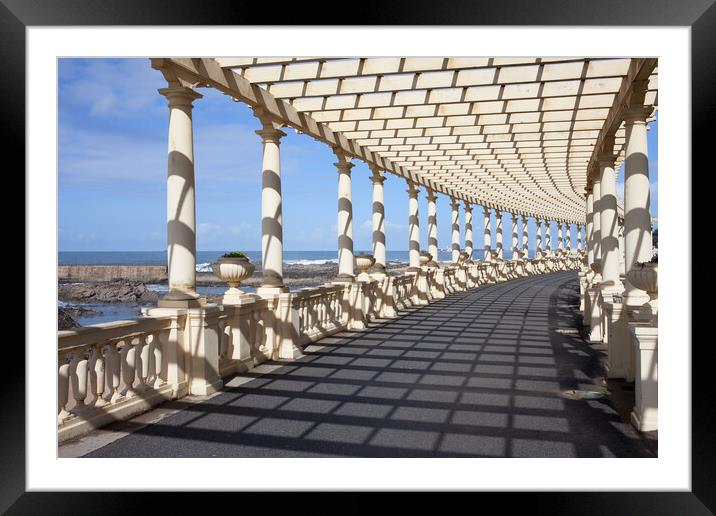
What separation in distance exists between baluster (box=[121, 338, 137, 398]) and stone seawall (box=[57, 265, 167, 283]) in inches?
3077

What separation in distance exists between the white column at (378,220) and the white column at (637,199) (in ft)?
37.6

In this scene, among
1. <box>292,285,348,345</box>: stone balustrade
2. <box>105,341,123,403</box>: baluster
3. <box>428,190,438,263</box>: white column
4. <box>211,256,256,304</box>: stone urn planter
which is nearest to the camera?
<box>105,341,123,403</box>: baluster

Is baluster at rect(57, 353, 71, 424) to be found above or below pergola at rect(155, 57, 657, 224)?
below

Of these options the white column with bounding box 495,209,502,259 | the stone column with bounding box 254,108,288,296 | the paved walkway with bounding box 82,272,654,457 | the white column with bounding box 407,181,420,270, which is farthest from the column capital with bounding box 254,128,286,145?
the white column with bounding box 495,209,502,259

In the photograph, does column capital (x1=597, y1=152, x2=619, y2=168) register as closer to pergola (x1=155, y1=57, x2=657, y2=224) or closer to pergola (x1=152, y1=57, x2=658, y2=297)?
pergola (x1=152, y1=57, x2=658, y2=297)

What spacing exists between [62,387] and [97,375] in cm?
65

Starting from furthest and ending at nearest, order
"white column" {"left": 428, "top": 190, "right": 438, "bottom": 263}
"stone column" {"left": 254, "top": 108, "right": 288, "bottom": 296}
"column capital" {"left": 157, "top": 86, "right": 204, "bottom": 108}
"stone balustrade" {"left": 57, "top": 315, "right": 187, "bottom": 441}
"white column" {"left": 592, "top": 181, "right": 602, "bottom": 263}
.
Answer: "white column" {"left": 428, "top": 190, "right": 438, "bottom": 263}
"white column" {"left": 592, "top": 181, "right": 602, "bottom": 263}
"stone column" {"left": 254, "top": 108, "right": 288, "bottom": 296}
"column capital" {"left": 157, "top": 86, "right": 204, "bottom": 108}
"stone balustrade" {"left": 57, "top": 315, "right": 187, "bottom": 441}

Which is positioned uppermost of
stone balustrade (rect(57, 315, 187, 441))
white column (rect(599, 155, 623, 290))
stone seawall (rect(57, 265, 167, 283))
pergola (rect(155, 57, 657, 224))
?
pergola (rect(155, 57, 657, 224))

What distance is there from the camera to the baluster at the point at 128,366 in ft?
27.1

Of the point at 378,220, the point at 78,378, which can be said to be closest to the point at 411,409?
the point at 78,378

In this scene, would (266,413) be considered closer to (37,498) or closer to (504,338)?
(37,498)

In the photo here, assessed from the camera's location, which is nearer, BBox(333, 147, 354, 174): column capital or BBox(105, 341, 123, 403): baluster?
BBox(105, 341, 123, 403): baluster

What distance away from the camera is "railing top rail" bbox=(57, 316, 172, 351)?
708 cm

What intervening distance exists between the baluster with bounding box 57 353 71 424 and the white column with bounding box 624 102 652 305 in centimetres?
865
